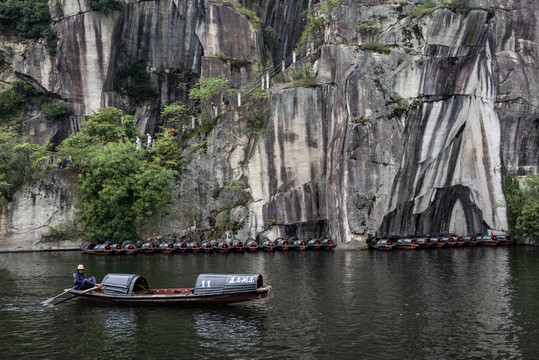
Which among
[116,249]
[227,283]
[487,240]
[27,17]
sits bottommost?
[227,283]

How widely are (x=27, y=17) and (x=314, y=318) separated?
50557 millimetres

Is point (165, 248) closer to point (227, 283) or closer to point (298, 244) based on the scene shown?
point (298, 244)

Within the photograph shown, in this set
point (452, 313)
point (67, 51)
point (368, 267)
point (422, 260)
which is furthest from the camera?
point (67, 51)

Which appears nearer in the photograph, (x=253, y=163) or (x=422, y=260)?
(x=422, y=260)

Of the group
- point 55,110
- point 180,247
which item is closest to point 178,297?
point 180,247

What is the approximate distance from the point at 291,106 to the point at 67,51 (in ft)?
83.7

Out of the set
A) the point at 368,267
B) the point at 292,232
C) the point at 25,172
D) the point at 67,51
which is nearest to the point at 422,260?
the point at 368,267

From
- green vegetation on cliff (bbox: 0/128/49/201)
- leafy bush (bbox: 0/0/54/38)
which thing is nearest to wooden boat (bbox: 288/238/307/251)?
green vegetation on cliff (bbox: 0/128/49/201)

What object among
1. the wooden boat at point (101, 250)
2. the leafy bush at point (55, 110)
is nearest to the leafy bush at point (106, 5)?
the leafy bush at point (55, 110)

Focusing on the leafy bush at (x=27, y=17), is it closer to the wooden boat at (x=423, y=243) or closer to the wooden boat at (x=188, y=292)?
the wooden boat at (x=188, y=292)

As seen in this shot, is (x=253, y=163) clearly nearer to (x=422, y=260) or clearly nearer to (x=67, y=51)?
(x=422, y=260)

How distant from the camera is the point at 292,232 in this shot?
1822 inches

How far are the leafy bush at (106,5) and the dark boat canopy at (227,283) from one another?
137 feet

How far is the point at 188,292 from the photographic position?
22.2 metres
